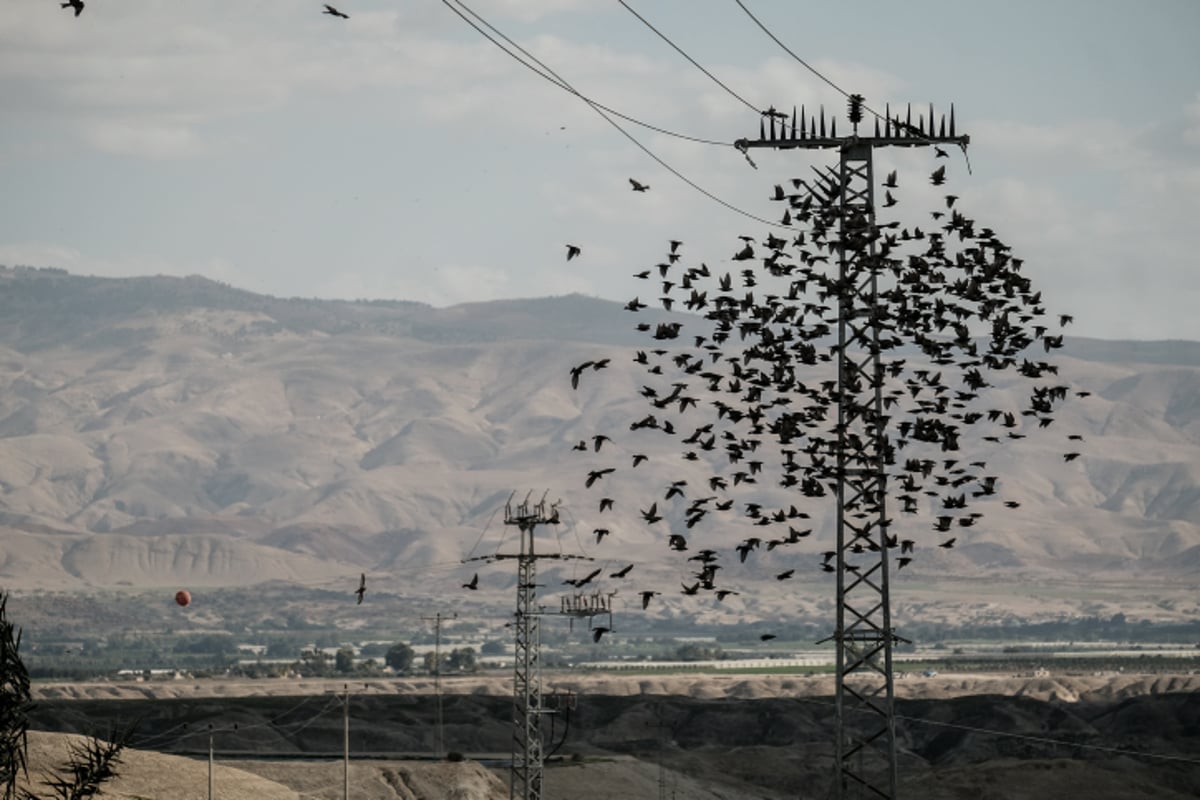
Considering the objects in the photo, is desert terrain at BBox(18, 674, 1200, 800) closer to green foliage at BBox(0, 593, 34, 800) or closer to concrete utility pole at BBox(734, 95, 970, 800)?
concrete utility pole at BBox(734, 95, 970, 800)

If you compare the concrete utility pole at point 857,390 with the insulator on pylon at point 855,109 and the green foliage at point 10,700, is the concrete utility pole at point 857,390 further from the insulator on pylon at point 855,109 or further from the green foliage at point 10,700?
the green foliage at point 10,700

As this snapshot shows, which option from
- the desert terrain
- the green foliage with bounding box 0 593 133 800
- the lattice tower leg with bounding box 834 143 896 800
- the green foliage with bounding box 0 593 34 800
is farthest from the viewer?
the desert terrain

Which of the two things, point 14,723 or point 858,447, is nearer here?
point 14,723

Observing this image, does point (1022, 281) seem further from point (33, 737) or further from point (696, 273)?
point (33, 737)

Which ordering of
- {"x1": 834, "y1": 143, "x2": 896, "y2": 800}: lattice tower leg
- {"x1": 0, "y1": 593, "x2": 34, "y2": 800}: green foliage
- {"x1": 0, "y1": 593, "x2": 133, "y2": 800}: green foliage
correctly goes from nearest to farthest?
{"x1": 0, "y1": 593, "x2": 133, "y2": 800}: green foliage < {"x1": 0, "y1": 593, "x2": 34, "y2": 800}: green foliage < {"x1": 834, "y1": 143, "x2": 896, "y2": 800}: lattice tower leg

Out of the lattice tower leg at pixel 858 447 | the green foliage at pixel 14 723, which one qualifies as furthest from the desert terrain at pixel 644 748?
the green foliage at pixel 14 723

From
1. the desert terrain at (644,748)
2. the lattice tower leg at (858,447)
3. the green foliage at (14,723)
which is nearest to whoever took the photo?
the green foliage at (14,723)

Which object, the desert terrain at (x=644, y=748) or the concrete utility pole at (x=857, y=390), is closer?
the concrete utility pole at (x=857, y=390)

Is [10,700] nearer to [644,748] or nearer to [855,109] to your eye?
[855,109]

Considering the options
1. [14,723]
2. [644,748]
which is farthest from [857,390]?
[644,748]

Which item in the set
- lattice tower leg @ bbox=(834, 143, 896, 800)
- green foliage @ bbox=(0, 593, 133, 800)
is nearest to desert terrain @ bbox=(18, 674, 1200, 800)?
lattice tower leg @ bbox=(834, 143, 896, 800)

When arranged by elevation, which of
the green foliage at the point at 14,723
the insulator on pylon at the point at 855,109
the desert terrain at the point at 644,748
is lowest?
the desert terrain at the point at 644,748
